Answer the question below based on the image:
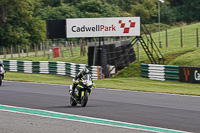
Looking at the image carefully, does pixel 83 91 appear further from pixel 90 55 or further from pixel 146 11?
pixel 146 11

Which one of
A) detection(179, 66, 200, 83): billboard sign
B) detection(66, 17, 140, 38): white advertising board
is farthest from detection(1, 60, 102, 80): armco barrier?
detection(179, 66, 200, 83): billboard sign

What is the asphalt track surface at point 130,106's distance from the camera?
1113 centimetres

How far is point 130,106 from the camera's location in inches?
558

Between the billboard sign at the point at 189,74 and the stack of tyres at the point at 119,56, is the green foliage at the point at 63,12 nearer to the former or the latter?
the stack of tyres at the point at 119,56

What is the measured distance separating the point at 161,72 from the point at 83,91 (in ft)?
50.5

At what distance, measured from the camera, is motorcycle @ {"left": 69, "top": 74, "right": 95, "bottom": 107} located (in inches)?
514

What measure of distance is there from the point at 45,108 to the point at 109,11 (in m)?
67.8

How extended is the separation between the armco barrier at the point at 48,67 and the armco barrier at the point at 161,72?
3.37 metres

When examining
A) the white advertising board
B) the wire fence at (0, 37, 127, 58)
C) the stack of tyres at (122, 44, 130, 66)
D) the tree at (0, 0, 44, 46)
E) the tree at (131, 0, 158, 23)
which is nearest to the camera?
the white advertising board

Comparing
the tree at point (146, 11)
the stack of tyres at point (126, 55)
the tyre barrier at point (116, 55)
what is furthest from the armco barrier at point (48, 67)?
the tree at point (146, 11)

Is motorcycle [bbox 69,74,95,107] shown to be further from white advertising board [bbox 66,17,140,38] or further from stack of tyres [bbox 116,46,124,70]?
stack of tyres [bbox 116,46,124,70]

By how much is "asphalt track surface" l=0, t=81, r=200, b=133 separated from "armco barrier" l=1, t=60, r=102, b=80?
12270 millimetres

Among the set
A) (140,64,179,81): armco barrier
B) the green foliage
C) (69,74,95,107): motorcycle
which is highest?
the green foliage

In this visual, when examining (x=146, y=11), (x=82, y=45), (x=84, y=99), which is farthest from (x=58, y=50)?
→ (x=146, y=11)
